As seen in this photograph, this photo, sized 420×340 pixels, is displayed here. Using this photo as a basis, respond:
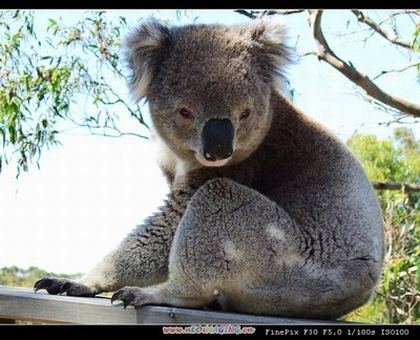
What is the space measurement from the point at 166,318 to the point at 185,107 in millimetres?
736

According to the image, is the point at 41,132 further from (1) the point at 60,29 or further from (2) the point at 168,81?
(2) the point at 168,81

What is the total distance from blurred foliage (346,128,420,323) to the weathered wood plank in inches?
109

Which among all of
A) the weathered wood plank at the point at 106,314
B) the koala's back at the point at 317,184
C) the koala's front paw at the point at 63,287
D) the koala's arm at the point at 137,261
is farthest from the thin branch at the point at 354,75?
the weathered wood plank at the point at 106,314

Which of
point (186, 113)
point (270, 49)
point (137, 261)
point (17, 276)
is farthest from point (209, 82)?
point (17, 276)

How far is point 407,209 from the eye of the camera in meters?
5.52

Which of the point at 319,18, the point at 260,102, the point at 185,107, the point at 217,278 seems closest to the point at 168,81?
the point at 185,107

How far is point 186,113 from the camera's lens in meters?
2.24

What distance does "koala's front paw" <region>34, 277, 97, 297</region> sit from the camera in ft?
6.98

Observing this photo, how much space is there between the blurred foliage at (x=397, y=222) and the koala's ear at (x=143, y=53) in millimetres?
2645

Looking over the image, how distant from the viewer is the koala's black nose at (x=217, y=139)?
2.07 m

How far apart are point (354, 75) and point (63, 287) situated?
3.50 metres

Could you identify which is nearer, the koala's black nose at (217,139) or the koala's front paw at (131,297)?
the koala's front paw at (131,297)

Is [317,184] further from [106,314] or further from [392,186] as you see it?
[392,186]

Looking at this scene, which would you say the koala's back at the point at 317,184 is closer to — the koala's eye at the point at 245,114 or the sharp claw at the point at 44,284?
the koala's eye at the point at 245,114
